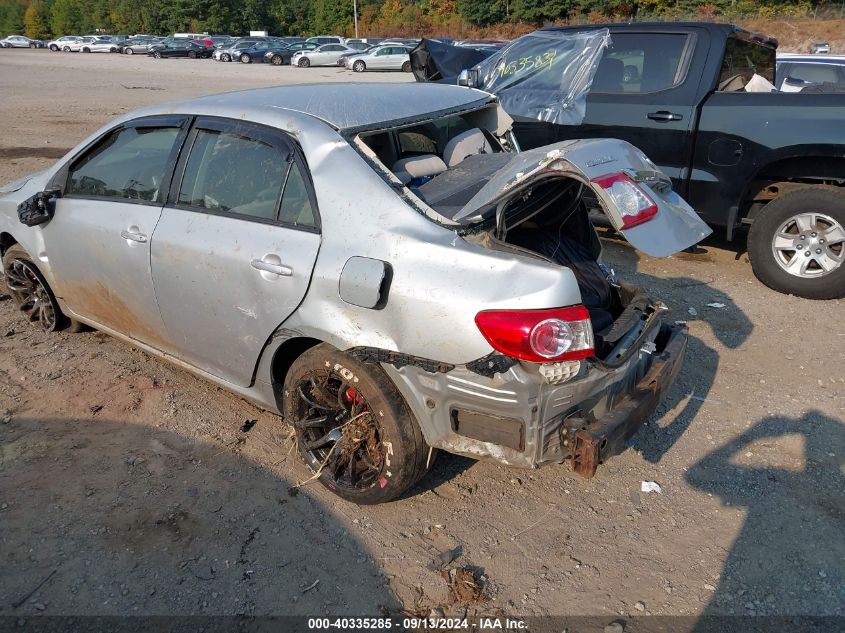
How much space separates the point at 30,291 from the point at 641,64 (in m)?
5.38

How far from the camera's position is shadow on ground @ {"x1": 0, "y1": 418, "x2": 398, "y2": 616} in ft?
8.57

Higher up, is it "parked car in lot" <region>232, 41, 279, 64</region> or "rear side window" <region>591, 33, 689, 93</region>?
"rear side window" <region>591, 33, 689, 93</region>

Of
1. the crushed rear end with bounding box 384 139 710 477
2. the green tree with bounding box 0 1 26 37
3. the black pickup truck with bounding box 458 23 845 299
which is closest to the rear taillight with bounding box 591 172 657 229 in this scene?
the crushed rear end with bounding box 384 139 710 477

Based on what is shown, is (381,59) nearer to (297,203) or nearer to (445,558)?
(297,203)

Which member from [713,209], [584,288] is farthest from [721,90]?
[584,288]

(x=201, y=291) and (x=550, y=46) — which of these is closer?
(x=201, y=291)

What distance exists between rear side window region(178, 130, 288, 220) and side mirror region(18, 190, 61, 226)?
3.92ft

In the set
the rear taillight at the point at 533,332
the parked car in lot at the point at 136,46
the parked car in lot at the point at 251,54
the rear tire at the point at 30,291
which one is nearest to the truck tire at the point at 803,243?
the rear taillight at the point at 533,332

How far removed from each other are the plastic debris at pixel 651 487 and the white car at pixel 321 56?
123 ft

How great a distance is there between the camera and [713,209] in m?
5.55

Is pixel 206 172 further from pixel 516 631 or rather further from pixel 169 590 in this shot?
pixel 516 631

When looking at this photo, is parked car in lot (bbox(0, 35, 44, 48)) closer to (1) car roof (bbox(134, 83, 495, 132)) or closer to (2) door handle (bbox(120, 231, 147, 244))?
(1) car roof (bbox(134, 83, 495, 132))

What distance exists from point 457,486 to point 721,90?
4.37 m

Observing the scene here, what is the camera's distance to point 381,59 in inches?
1341
